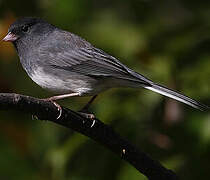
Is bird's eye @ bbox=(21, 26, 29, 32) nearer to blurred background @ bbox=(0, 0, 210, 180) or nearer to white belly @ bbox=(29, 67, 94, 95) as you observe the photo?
blurred background @ bbox=(0, 0, 210, 180)

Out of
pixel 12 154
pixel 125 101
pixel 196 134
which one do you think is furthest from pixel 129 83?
pixel 12 154

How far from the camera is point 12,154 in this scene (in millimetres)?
2590

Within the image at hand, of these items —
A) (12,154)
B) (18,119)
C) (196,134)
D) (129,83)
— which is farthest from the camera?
(18,119)

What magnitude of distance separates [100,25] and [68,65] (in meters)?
0.49

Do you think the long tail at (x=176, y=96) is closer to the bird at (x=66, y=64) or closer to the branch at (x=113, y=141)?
the bird at (x=66, y=64)

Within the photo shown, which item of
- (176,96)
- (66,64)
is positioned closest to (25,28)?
(66,64)

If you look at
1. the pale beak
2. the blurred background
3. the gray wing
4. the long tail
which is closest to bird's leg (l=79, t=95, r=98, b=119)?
the blurred background

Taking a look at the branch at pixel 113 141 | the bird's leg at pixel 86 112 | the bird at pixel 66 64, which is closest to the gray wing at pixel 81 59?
the bird at pixel 66 64

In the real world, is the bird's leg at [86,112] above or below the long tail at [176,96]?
below

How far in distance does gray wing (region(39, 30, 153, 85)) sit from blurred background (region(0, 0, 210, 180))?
88mm

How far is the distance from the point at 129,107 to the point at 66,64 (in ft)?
2.37

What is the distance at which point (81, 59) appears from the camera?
321 centimetres

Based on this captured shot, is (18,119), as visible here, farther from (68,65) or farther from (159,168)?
(159,168)

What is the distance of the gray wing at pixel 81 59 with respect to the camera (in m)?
2.96
